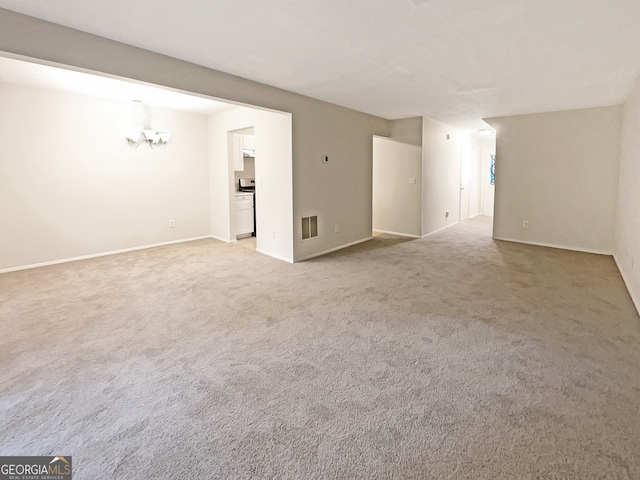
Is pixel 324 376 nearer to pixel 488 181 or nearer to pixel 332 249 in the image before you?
pixel 332 249

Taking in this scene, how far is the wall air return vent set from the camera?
210 inches

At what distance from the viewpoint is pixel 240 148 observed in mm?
6723

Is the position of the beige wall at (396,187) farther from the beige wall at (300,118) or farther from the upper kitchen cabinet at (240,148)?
the upper kitchen cabinet at (240,148)

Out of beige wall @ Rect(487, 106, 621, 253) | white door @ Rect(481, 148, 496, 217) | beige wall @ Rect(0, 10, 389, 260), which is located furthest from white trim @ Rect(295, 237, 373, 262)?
white door @ Rect(481, 148, 496, 217)

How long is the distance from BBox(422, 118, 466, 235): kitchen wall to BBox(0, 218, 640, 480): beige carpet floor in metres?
3.19

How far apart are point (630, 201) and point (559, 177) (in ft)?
6.83

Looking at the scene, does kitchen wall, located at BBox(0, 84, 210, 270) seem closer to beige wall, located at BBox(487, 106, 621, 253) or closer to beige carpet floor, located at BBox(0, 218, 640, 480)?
beige carpet floor, located at BBox(0, 218, 640, 480)

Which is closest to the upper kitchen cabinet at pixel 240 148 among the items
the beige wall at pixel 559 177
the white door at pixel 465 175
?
the beige wall at pixel 559 177

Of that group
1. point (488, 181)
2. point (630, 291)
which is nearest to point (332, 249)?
point (630, 291)

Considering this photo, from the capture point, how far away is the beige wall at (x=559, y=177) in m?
5.54

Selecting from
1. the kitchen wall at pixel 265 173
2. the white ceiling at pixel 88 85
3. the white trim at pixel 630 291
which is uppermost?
the white ceiling at pixel 88 85

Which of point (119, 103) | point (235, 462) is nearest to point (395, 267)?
point (235, 462)

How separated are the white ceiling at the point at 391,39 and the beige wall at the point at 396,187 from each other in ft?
7.83

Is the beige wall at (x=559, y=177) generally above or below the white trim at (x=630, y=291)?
above
